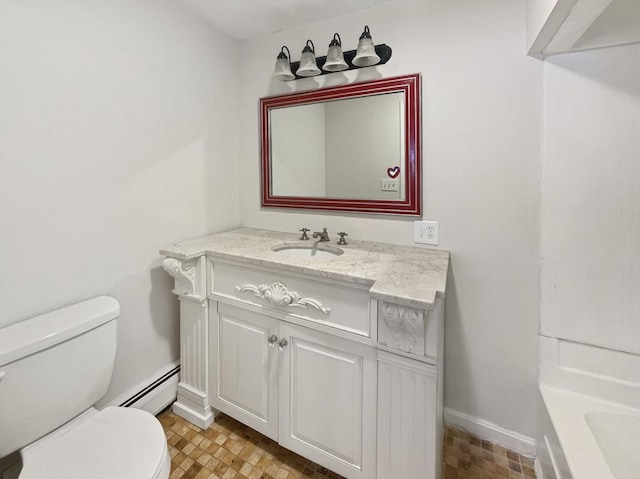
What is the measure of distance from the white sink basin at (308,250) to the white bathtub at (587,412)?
39.7 inches

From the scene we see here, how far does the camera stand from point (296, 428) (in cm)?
130

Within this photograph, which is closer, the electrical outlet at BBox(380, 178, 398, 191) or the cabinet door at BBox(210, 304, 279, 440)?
the cabinet door at BBox(210, 304, 279, 440)

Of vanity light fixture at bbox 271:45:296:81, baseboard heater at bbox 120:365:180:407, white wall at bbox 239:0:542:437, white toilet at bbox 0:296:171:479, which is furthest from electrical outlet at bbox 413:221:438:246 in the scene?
baseboard heater at bbox 120:365:180:407

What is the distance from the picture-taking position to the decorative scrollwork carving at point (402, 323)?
37.6 inches

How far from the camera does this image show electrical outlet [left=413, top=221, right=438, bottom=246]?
149cm

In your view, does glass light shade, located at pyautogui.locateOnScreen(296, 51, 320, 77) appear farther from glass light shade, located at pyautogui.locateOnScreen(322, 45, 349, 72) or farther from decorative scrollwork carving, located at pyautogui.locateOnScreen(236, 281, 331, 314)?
decorative scrollwork carving, located at pyautogui.locateOnScreen(236, 281, 331, 314)

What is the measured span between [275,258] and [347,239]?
0.54m

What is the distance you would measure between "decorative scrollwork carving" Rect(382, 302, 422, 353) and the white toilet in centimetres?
81

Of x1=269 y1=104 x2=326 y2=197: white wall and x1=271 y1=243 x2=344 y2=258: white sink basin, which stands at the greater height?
x1=269 y1=104 x2=326 y2=197: white wall

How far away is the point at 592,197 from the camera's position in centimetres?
118

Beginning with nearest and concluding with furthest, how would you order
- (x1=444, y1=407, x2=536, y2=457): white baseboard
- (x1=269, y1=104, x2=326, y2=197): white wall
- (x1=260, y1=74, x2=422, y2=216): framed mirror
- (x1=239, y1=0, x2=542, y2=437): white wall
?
(x1=239, y1=0, x2=542, y2=437): white wall → (x1=444, y1=407, x2=536, y2=457): white baseboard → (x1=260, y1=74, x2=422, y2=216): framed mirror → (x1=269, y1=104, x2=326, y2=197): white wall

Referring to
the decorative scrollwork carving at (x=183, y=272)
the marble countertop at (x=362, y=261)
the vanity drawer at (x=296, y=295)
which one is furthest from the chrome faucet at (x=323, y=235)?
the decorative scrollwork carving at (x=183, y=272)

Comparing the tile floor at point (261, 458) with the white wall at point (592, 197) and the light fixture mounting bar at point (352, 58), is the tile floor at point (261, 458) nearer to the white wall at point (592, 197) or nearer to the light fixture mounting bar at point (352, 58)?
the white wall at point (592, 197)

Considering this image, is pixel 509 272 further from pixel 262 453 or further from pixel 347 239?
pixel 262 453
